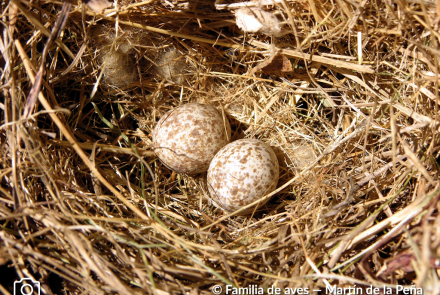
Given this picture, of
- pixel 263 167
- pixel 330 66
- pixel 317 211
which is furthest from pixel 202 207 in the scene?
pixel 330 66

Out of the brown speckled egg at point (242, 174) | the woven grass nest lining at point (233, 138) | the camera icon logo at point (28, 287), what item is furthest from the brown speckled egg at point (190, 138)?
the camera icon logo at point (28, 287)

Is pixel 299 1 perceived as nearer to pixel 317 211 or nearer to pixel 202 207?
pixel 317 211

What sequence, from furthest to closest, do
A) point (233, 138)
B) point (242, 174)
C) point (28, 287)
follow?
point (233, 138) < point (242, 174) < point (28, 287)

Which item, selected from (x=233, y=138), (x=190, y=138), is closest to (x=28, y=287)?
(x=190, y=138)

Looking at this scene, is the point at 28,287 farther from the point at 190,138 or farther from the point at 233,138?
the point at 233,138

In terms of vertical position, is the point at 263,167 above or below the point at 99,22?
below
